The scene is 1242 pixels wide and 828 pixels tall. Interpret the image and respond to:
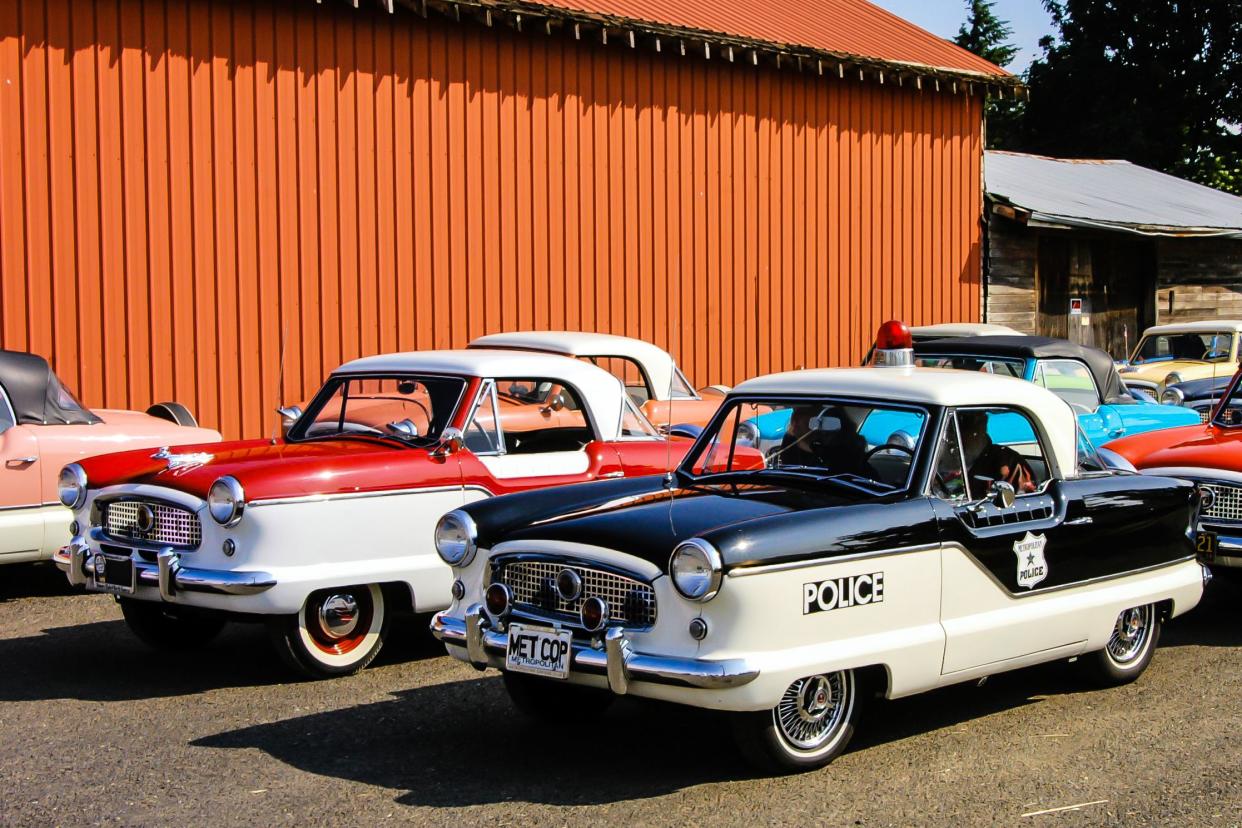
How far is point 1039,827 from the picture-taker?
474cm

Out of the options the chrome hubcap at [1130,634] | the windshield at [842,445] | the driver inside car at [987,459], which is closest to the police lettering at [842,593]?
the windshield at [842,445]

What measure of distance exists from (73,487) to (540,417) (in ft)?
7.97

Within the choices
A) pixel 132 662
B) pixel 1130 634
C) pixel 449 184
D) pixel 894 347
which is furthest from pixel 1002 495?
pixel 449 184

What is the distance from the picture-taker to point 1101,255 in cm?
2414

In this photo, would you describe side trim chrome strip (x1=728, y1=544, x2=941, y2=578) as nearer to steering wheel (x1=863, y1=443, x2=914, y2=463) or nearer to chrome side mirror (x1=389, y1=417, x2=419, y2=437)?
steering wheel (x1=863, y1=443, x2=914, y2=463)

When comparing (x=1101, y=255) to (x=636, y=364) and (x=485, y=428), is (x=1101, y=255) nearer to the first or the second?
(x=636, y=364)

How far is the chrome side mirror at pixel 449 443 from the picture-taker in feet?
24.1

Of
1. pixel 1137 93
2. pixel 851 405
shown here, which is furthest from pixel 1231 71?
pixel 851 405

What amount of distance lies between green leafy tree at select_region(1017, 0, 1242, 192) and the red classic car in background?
35.3 meters

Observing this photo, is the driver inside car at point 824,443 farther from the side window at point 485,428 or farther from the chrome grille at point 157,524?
the chrome grille at point 157,524

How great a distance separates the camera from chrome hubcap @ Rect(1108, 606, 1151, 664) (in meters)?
6.64

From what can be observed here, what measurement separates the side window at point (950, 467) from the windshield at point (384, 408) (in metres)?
2.73

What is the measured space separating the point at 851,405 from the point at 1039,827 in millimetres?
1922

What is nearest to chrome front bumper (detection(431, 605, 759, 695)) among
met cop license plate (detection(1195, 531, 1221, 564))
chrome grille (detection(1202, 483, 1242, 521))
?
met cop license plate (detection(1195, 531, 1221, 564))
